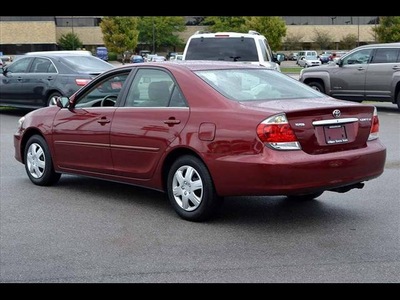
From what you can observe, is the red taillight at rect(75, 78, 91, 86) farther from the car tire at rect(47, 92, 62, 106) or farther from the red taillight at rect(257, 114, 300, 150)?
the red taillight at rect(257, 114, 300, 150)

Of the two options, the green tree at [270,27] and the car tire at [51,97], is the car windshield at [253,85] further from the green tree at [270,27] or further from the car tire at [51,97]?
the green tree at [270,27]

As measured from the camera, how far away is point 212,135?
6148 millimetres

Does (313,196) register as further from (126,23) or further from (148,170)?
(126,23)

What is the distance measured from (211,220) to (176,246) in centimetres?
90

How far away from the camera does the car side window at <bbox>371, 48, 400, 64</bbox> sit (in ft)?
57.8

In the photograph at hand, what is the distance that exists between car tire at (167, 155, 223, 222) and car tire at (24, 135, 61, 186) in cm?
222

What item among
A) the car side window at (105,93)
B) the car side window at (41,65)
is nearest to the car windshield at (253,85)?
the car side window at (105,93)

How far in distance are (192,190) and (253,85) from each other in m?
1.30

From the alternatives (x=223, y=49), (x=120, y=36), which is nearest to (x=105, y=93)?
(x=223, y=49)

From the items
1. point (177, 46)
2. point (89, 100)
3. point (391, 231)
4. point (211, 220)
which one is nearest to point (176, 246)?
point (211, 220)

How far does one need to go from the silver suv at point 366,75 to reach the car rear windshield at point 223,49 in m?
4.48

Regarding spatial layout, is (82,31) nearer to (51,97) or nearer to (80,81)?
(51,97)

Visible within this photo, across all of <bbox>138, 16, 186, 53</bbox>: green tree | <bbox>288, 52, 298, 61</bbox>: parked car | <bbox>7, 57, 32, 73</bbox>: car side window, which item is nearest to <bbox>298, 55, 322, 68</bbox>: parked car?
<bbox>288, 52, 298, 61</bbox>: parked car

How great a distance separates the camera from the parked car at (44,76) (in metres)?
15.7
